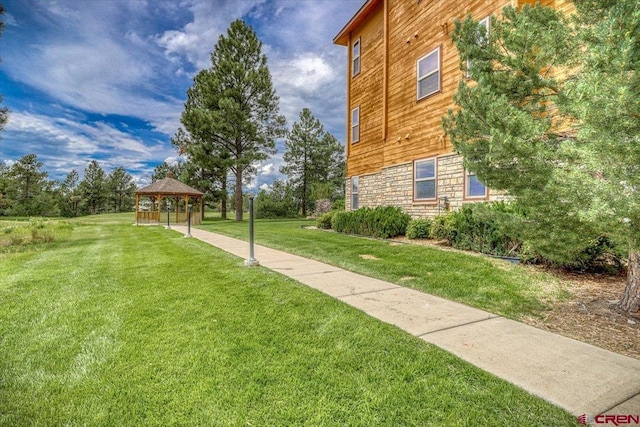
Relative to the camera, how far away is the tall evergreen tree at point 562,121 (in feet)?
6.89

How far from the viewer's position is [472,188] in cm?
823

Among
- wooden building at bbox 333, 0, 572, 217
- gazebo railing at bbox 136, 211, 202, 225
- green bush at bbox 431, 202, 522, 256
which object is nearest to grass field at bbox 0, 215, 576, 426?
green bush at bbox 431, 202, 522, 256

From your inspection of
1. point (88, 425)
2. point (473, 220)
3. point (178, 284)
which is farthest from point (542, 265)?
point (88, 425)

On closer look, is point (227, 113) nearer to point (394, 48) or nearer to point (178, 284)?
point (394, 48)

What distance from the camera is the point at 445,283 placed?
442 cm

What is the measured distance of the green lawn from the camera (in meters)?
3.72

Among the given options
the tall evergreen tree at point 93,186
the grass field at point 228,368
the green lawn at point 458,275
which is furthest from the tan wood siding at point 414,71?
the tall evergreen tree at point 93,186

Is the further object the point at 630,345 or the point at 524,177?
the point at 524,177

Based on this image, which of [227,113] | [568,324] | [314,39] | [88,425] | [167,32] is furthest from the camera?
[227,113]

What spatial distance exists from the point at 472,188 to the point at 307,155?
86.9 feet

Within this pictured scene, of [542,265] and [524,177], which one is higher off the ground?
[524,177]

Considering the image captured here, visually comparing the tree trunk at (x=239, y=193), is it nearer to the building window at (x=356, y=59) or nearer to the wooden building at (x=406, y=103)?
the wooden building at (x=406, y=103)

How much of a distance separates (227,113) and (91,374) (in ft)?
69.8

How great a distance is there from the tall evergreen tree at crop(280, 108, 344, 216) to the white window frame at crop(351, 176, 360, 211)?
18.7 meters
